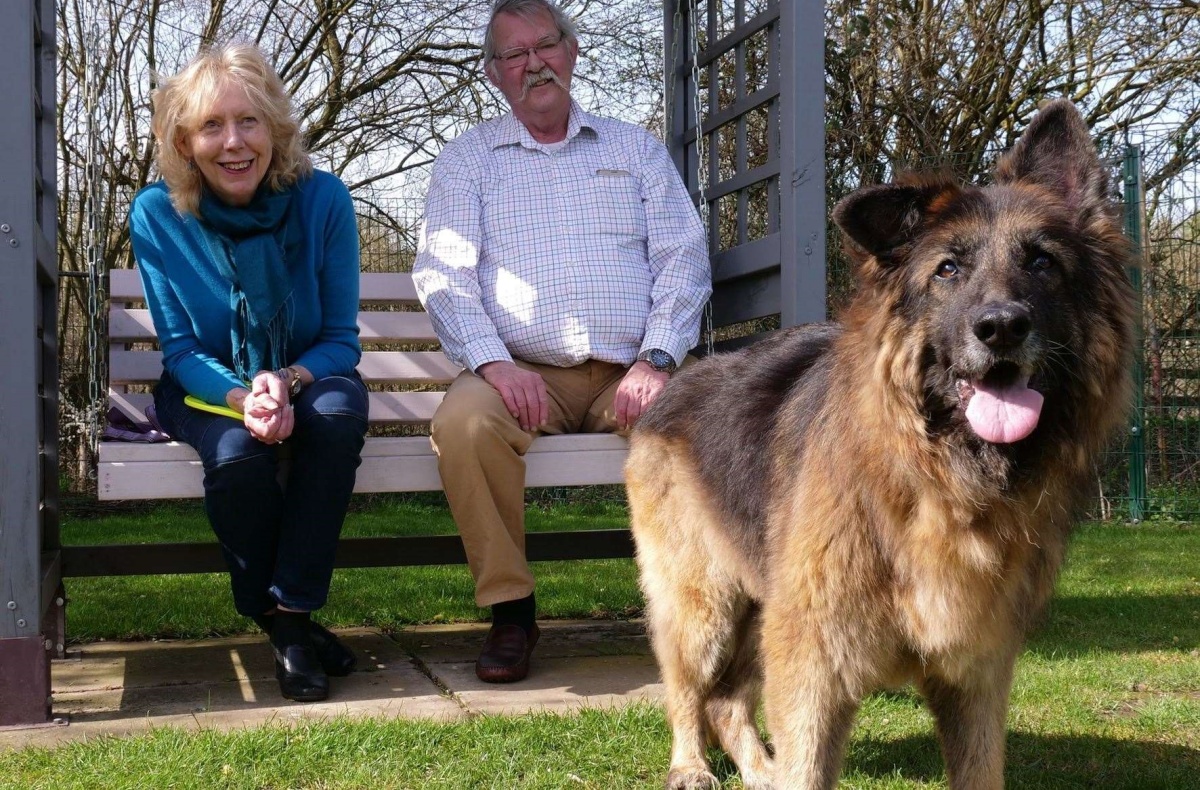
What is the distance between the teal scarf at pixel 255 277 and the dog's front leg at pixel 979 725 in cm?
230

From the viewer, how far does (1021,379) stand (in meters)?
2.10

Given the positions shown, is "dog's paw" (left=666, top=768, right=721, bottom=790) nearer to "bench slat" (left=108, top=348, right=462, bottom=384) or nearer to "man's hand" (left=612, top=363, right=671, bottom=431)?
"man's hand" (left=612, top=363, right=671, bottom=431)

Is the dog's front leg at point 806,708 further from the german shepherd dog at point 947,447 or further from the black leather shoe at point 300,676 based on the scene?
the black leather shoe at point 300,676

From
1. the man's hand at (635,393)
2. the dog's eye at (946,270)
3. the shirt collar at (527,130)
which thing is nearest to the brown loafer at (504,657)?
the man's hand at (635,393)

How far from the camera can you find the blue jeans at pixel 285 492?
341 centimetres

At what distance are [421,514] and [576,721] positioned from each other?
561 cm

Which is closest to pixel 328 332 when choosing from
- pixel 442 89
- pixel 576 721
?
pixel 576 721

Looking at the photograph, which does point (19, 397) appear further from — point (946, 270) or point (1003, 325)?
point (1003, 325)

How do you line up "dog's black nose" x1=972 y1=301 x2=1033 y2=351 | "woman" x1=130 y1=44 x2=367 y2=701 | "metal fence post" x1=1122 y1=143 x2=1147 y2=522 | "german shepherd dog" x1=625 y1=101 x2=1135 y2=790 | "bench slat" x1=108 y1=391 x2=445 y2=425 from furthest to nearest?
"metal fence post" x1=1122 y1=143 x2=1147 y2=522 → "bench slat" x1=108 y1=391 x2=445 y2=425 → "woman" x1=130 y1=44 x2=367 y2=701 → "german shepherd dog" x1=625 y1=101 x2=1135 y2=790 → "dog's black nose" x1=972 y1=301 x2=1033 y2=351

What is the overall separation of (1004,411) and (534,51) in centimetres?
285

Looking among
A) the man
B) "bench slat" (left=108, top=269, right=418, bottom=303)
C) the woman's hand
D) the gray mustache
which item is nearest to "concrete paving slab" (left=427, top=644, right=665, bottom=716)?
the man

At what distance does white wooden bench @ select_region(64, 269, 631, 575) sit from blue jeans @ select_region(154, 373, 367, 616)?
181 mm

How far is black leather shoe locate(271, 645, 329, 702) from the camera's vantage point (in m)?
3.50

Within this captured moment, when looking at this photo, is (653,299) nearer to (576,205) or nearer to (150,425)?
(576,205)
